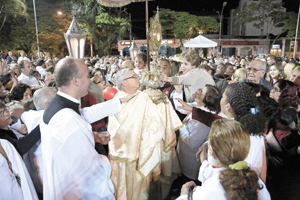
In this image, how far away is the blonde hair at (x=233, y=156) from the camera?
45.8 inches

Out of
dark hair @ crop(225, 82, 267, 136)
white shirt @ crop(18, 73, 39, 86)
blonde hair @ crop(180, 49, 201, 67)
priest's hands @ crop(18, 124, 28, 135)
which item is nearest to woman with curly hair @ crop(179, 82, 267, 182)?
dark hair @ crop(225, 82, 267, 136)

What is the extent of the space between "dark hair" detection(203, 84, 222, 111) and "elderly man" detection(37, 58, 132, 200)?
157 centimetres

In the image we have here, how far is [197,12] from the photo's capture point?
155ft

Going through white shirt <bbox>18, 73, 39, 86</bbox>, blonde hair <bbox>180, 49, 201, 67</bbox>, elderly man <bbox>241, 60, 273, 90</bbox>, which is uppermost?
blonde hair <bbox>180, 49, 201, 67</bbox>

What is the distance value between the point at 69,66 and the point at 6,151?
86 cm

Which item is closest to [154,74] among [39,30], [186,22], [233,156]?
[233,156]

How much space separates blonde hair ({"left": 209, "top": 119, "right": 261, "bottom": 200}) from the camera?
3.82 ft

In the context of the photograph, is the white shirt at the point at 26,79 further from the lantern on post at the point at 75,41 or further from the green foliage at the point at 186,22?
the green foliage at the point at 186,22

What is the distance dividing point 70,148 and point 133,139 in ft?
2.58

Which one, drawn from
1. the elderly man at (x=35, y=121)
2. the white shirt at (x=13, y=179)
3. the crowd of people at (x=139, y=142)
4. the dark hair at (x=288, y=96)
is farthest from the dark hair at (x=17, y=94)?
the dark hair at (x=288, y=96)

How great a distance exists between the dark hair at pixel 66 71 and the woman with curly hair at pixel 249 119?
130 cm

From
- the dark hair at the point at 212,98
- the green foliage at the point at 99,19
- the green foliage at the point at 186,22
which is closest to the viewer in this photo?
the dark hair at the point at 212,98

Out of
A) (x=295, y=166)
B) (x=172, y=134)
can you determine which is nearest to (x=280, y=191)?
(x=295, y=166)

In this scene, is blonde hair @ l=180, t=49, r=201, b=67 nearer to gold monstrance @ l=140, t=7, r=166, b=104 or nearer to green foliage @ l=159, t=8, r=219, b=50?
gold monstrance @ l=140, t=7, r=166, b=104
